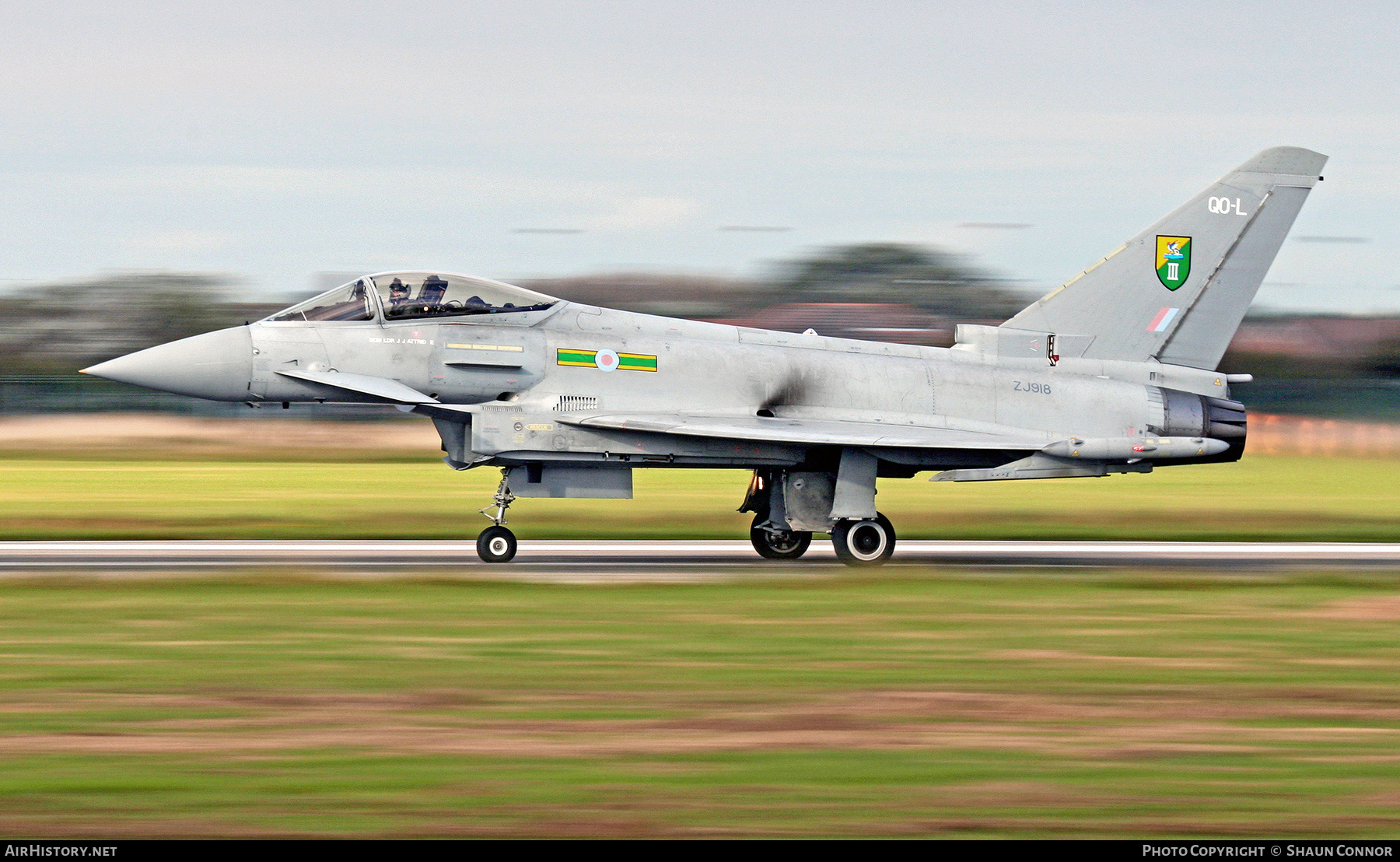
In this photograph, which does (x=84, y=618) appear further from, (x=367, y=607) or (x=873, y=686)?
(x=873, y=686)

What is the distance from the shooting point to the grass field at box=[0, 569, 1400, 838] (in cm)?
655

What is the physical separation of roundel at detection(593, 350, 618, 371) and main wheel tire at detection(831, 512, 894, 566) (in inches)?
136

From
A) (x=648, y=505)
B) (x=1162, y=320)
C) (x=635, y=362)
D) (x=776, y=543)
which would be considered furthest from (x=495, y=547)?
(x=648, y=505)

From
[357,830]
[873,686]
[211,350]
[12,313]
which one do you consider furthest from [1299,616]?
[12,313]

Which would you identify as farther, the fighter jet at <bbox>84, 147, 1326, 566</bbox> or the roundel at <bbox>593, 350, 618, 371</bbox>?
the roundel at <bbox>593, 350, 618, 371</bbox>

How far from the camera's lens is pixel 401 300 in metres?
A: 16.9

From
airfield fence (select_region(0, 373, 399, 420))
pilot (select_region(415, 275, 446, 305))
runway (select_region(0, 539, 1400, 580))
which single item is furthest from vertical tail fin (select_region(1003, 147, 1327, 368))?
airfield fence (select_region(0, 373, 399, 420))

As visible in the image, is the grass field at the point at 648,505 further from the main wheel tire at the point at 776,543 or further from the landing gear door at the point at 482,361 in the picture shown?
the landing gear door at the point at 482,361

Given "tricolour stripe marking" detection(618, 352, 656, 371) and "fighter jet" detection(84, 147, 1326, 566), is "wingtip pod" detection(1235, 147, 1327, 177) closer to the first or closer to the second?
"fighter jet" detection(84, 147, 1326, 566)

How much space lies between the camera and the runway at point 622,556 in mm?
16203

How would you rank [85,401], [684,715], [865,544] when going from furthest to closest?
[85,401] → [865,544] → [684,715]

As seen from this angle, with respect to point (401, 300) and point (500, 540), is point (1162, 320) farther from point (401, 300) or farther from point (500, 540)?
point (401, 300)

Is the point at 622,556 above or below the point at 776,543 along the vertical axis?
below

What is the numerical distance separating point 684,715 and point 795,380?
380 inches
